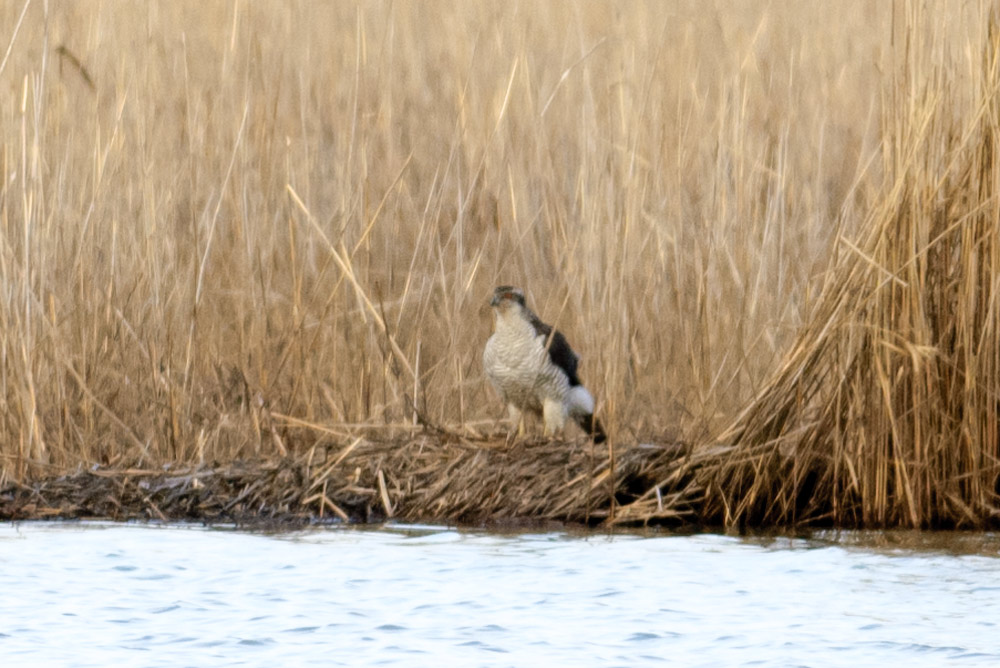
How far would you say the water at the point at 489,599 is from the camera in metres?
3.26

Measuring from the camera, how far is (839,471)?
4570mm

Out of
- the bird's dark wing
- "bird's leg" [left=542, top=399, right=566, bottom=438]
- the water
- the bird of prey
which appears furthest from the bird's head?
the water

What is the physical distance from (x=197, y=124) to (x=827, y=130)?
2346 mm

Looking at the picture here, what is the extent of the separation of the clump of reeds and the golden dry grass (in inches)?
0.5

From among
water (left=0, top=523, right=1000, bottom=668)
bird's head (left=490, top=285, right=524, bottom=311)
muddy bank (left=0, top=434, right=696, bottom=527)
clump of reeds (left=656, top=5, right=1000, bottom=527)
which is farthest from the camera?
bird's head (left=490, top=285, right=524, bottom=311)

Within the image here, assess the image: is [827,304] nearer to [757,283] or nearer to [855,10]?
[757,283]

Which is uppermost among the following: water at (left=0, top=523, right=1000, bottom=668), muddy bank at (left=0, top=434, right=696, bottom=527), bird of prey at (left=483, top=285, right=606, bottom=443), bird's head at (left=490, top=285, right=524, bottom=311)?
bird's head at (left=490, top=285, right=524, bottom=311)

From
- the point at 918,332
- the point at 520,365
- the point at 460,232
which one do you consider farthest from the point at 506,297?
the point at 918,332

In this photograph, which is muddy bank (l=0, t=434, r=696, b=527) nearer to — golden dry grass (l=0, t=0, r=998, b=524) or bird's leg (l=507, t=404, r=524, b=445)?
golden dry grass (l=0, t=0, r=998, b=524)

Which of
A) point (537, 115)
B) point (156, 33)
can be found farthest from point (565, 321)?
point (156, 33)

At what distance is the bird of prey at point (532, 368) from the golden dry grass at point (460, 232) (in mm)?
119

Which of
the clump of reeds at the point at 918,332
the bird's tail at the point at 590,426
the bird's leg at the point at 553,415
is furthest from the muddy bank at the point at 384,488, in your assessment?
the clump of reeds at the point at 918,332

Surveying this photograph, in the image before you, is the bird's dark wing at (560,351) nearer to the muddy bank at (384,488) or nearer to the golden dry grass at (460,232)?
the golden dry grass at (460,232)

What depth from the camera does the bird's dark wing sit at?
5371 mm
